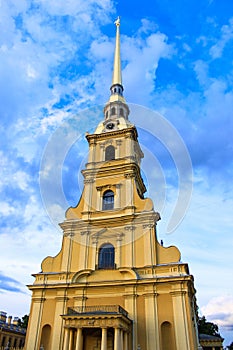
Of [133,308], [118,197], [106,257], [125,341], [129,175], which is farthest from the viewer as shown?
[129,175]

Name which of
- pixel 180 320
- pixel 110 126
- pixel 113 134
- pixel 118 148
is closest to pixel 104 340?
pixel 180 320

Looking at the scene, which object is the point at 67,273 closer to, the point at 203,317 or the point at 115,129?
the point at 115,129

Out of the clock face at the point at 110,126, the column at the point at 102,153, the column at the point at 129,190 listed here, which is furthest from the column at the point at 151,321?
the clock face at the point at 110,126

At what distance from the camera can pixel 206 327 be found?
46000 millimetres

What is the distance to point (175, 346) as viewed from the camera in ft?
64.0

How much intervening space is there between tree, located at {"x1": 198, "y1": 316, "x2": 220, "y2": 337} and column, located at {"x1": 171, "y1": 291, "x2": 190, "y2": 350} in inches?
1092

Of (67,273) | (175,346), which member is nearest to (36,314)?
(67,273)

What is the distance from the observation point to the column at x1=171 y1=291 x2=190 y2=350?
19.4 m

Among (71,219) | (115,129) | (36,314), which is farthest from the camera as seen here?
(115,129)

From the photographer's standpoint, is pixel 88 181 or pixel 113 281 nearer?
pixel 113 281

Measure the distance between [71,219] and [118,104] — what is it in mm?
16892

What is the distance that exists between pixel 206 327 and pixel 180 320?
30.8 meters

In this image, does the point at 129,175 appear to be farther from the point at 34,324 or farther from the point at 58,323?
the point at 34,324

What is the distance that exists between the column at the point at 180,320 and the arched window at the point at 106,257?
5.60 metres
